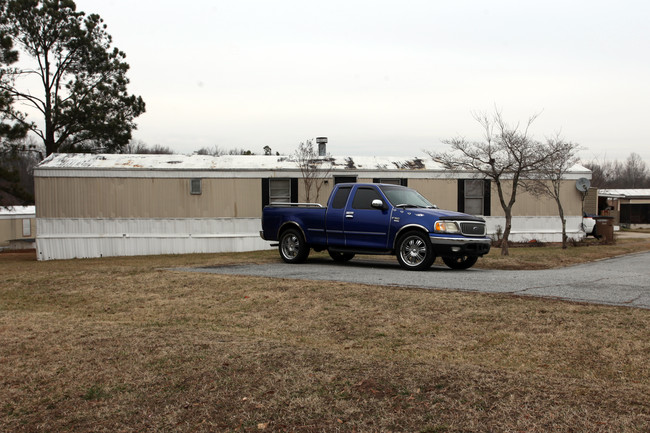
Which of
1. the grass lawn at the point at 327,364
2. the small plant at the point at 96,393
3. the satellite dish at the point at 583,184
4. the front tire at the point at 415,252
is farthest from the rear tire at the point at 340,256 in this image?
the satellite dish at the point at 583,184

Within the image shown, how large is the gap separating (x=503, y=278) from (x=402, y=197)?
3129 mm

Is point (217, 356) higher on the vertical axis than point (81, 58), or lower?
lower

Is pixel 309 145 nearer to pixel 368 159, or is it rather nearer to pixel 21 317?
pixel 368 159

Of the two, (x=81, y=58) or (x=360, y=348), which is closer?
(x=360, y=348)

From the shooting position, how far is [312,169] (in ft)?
68.0

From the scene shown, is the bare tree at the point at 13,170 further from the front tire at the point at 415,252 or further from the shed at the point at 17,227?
the front tire at the point at 415,252

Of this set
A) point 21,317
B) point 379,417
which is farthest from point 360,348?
point 21,317

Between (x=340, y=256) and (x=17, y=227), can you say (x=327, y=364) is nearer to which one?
(x=340, y=256)

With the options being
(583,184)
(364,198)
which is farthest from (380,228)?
(583,184)

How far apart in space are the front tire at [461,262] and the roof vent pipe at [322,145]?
34.5 ft

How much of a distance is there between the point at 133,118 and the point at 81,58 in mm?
3637

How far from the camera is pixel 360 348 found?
5.61 metres

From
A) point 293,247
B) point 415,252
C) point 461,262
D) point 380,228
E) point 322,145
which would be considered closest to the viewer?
point 415,252

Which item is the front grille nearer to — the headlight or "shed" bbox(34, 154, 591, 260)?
the headlight
